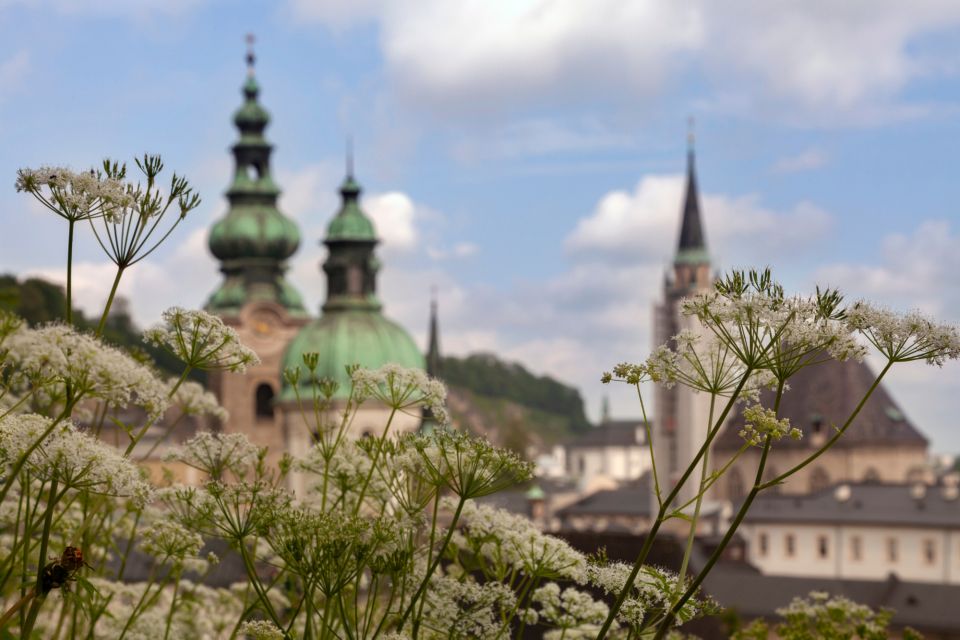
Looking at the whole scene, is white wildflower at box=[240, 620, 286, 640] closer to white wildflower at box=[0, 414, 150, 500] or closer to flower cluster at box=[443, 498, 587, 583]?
white wildflower at box=[0, 414, 150, 500]

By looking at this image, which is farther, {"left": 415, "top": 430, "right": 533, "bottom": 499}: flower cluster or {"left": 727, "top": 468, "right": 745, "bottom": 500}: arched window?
{"left": 727, "top": 468, "right": 745, "bottom": 500}: arched window

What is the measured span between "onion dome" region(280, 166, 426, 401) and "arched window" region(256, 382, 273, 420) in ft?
24.3

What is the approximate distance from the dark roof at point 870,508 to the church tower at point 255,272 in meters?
27.3

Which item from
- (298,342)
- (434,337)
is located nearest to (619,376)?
(298,342)

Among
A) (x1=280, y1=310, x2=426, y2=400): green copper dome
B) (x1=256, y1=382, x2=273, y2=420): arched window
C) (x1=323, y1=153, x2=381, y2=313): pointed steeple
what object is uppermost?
(x1=323, y1=153, x2=381, y2=313): pointed steeple

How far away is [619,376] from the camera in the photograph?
4.14 m

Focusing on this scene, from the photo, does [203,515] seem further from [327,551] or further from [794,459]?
[794,459]

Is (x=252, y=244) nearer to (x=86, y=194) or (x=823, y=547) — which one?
(x=823, y=547)

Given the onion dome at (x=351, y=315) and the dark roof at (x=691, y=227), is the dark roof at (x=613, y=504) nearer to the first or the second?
the dark roof at (x=691, y=227)

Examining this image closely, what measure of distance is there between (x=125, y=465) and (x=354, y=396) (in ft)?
5.14

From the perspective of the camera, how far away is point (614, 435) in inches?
7249

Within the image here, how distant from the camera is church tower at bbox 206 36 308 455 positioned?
67750 mm

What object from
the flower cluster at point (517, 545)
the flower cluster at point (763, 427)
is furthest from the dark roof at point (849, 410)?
the flower cluster at point (763, 427)

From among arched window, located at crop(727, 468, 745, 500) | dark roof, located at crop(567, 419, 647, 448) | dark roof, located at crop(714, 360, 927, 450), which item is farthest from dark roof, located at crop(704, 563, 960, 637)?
dark roof, located at crop(567, 419, 647, 448)
